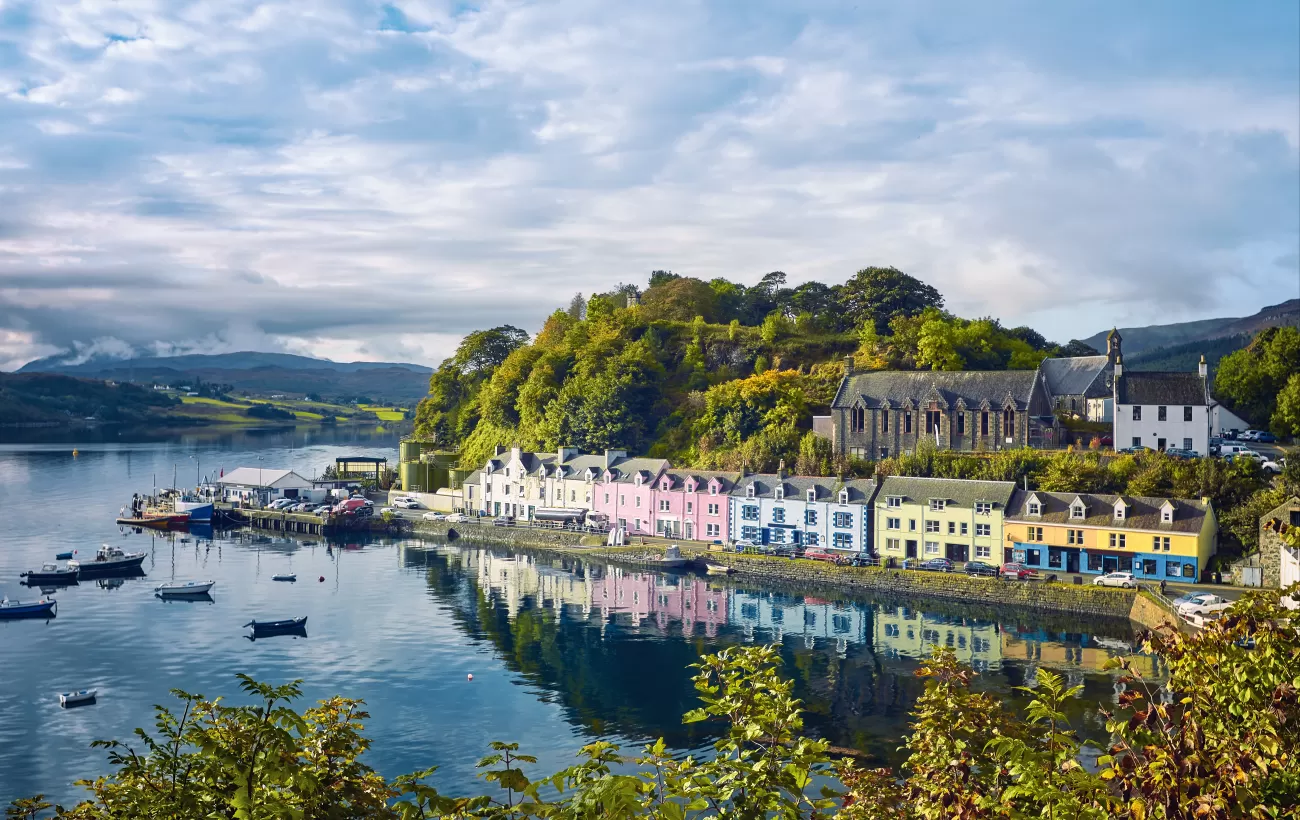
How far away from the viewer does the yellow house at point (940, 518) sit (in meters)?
52.9

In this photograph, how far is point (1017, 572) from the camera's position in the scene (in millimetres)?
49938

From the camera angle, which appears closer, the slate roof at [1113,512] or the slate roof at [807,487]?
the slate roof at [1113,512]

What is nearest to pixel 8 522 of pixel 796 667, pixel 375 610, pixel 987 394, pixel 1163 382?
pixel 375 610

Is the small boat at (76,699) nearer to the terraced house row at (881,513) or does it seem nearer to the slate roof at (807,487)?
the terraced house row at (881,513)

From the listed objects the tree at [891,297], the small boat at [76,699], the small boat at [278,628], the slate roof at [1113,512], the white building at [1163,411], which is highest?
the tree at [891,297]

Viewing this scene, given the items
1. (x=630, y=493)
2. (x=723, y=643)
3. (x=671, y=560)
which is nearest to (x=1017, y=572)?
(x=723, y=643)

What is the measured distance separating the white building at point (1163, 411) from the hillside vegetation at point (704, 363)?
49.0 feet

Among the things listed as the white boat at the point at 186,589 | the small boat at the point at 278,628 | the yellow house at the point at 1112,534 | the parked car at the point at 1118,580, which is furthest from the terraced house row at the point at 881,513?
the small boat at the point at 278,628

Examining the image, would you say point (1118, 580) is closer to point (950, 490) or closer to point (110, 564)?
point (950, 490)

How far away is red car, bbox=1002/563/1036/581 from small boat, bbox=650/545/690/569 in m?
17.6

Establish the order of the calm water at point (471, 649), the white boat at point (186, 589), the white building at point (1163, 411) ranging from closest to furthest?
the calm water at point (471, 649)
the white boat at point (186, 589)
the white building at point (1163, 411)

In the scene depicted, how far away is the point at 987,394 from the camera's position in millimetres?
64688

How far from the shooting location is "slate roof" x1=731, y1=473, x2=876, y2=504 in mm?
58438

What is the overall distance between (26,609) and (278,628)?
13.3 meters
